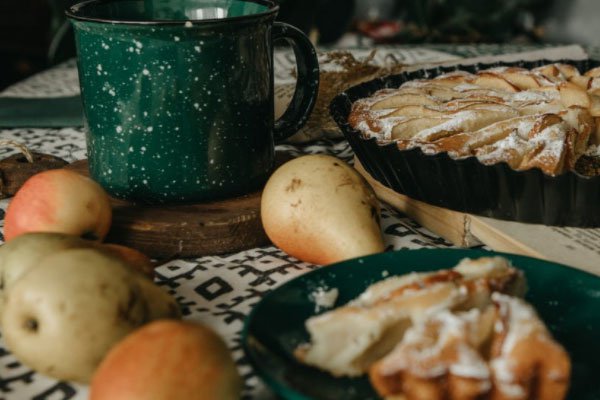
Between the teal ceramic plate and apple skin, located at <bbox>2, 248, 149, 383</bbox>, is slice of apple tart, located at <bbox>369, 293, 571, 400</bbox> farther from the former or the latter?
apple skin, located at <bbox>2, 248, 149, 383</bbox>

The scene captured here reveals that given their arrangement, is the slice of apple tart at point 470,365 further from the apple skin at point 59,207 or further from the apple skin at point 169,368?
the apple skin at point 59,207

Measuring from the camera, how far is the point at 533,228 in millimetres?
681

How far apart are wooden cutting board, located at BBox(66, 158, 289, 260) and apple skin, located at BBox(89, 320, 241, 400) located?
25cm

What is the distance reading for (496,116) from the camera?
82 centimetres

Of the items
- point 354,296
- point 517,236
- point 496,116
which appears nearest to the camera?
point 354,296

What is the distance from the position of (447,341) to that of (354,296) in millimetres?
133

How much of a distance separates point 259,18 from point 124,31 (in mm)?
129

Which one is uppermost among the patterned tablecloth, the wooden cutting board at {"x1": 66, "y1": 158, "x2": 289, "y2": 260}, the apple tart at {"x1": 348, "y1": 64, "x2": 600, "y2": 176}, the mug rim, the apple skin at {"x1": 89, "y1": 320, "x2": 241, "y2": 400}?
the mug rim


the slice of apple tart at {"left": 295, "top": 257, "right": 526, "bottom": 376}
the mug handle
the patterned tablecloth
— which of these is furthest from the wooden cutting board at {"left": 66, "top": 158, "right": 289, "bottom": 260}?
the slice of apple tart at {"left": 295, "top": 257, "right": 526, "bottom": 376}

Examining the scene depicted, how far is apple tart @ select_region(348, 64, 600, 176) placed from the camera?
29.0 inches

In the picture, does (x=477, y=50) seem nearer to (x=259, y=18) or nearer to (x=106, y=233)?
(x=259, y=18)

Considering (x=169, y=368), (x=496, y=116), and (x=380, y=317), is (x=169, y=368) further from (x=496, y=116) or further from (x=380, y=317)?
(x=496, y=116)

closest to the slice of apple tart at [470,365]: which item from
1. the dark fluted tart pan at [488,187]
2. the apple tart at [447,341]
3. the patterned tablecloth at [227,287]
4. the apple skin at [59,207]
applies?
the apple tart at [447,341]

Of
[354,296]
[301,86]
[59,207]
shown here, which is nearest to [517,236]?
[354,296]
